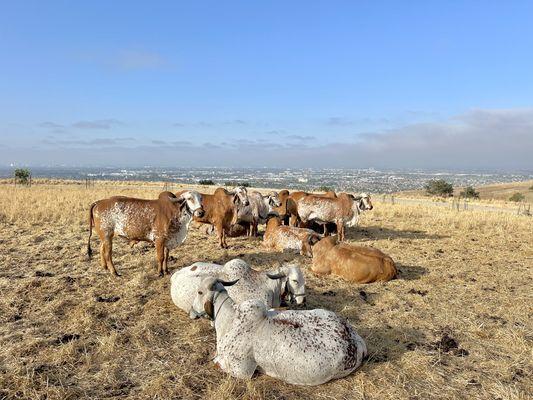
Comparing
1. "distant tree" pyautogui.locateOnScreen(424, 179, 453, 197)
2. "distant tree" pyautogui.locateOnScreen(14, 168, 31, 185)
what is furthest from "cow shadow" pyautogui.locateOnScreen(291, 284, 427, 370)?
"distant tree" pyautogui.locateOnScreen(424, 179, 453, 197)

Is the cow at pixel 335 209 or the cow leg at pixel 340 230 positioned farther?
the cow at pixel 335 209

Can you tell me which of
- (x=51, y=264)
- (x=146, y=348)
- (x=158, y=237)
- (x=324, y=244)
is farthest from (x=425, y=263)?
(x=51, y=264)

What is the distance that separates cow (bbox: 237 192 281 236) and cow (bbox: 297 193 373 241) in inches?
37.6

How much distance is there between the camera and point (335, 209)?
1381 cm

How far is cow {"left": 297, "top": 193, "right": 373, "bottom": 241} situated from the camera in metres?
13.8

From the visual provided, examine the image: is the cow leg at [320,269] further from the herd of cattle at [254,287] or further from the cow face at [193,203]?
the cow face at [193,203]

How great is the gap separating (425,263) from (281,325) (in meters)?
6.79

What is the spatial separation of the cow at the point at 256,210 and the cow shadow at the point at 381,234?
2801mm

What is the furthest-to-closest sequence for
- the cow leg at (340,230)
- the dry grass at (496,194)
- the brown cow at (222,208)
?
the dry grass at (496,194) < the cow leg at (340,230) < the brown cow at (222,208)

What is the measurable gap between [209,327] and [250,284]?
92 cm

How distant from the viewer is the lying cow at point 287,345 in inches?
188

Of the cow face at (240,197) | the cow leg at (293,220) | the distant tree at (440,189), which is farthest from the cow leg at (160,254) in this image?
the distant tree at (440,189)

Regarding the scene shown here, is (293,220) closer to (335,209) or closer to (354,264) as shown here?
(335,209)

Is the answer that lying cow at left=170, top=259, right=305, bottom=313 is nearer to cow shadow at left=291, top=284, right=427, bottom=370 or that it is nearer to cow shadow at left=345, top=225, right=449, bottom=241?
cow shadow at left=291, top=284, right=427, bottom=370
